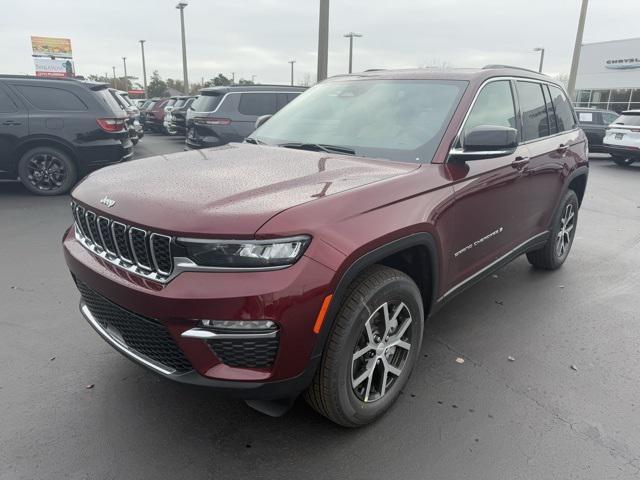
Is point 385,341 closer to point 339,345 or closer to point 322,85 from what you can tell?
point 339,345

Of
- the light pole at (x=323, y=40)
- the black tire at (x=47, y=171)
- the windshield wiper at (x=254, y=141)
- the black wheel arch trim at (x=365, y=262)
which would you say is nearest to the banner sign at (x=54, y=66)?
the light pole at (x=323, y=40)

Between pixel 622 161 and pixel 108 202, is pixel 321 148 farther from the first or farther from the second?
pixel 622 161

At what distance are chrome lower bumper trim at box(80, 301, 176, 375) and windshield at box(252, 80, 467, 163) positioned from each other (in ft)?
5.49

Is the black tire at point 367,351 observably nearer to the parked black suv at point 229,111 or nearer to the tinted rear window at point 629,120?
the parked black suv at point 229,111

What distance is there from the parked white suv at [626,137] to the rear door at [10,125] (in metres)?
14.2

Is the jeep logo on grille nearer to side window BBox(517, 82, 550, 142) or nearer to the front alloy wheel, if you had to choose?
the front alloy wheel

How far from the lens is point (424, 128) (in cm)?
307

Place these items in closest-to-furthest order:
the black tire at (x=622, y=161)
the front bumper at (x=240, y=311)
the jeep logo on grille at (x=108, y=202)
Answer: the front bumper at (x=240, y=311)
the jeep logo on grille at (x=108, y=202)
the black tire at (x=622, y=161)

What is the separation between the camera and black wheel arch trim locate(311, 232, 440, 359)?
7.00 ft

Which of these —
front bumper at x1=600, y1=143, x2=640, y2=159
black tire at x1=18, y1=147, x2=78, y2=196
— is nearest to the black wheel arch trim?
black tire at x1=18, y1=147, x2=78, y2=196

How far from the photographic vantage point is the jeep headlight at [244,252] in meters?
1.99

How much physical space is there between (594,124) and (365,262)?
16957 millimetres

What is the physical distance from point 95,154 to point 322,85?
221 inches

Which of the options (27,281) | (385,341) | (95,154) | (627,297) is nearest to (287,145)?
(385,341)
